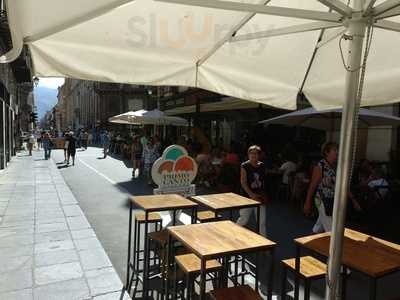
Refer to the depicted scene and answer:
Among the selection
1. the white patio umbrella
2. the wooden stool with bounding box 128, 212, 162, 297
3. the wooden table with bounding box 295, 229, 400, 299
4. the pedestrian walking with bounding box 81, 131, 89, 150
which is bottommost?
the pedestrian walking with bounding box 81, 131, 89, 150

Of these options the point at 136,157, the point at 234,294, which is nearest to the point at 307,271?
the point at 234,294

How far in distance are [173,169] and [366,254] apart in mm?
3374

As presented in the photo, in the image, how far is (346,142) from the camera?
7.34ft

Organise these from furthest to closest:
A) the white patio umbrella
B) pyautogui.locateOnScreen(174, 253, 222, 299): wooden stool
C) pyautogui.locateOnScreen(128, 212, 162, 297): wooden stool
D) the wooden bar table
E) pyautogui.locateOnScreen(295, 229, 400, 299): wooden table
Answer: pyautogui.locateOnScreen(128, 212, 162, 297): wooden stool < the wooden bar table < pyautogui.locateOnScreen(174, 253, 222, 299): wooden stool < pyautogui.locateOnScreen(295, 229, 400, 299): wooden table < the white patio umbrella

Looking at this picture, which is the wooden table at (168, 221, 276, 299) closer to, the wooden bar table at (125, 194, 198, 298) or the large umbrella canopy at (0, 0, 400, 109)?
the wooden bar table at (125, 194, 198, 298)

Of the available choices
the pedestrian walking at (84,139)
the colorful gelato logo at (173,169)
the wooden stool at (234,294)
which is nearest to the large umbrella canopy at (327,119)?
the colorful gelato logo at (173,169)

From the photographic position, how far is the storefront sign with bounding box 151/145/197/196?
553 cm

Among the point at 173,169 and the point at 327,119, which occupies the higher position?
the point at 327,119

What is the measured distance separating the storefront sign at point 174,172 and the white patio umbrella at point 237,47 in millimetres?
2303

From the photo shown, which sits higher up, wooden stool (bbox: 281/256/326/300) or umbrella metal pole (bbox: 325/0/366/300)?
umbrella metal pole (bbox: 325/0/366/300)

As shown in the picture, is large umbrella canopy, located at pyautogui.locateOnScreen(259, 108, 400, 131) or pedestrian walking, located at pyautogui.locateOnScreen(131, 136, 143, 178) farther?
pedestrian walking, located at pyautogui.locateOnScreen(131, 136, 143, 178)

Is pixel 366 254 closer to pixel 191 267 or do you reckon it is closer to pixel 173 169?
pixel 191 267

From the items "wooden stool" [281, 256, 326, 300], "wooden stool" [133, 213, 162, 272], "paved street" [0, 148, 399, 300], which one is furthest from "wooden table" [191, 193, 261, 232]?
"paved street" [0, 148, 399, 300]

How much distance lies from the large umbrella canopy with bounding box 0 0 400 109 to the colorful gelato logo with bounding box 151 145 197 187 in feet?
7.46
